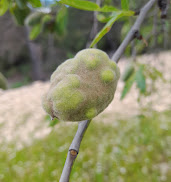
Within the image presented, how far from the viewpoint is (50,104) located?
64 centimetres

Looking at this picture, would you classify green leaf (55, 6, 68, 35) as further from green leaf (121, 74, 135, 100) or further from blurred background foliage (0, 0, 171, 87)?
green leaf (121, 74, 135, 100)

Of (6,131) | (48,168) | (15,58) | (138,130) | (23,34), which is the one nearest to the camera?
(48,168)

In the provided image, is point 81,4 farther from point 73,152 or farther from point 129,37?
point 73,152

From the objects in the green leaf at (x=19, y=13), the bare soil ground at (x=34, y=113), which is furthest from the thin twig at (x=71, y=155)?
the bare soil ground at (x=34, y=113)

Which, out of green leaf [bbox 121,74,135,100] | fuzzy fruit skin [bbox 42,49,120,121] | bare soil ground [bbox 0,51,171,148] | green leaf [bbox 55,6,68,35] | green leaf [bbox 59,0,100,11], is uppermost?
green leaf [bbox 59,0,100,11]

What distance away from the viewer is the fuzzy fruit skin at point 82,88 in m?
0.61

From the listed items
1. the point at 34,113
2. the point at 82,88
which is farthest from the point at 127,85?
the point at 34,113

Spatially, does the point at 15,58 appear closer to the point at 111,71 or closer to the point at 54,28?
the point at 54,28

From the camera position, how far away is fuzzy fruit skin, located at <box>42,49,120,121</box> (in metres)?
0.61

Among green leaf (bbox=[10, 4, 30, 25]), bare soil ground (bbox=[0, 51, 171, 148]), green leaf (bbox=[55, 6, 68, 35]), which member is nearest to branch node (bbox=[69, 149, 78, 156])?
green leaf (bbox=[10, 4, 30, 25])

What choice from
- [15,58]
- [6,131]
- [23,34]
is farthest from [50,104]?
[15,58]

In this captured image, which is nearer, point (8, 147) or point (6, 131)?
point (8, 147)

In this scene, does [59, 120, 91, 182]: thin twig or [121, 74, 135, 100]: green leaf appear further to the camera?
[121, 74, 135, 100]: green leaf

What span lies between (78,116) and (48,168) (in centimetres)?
273
